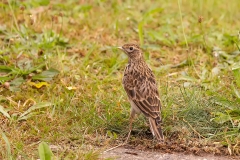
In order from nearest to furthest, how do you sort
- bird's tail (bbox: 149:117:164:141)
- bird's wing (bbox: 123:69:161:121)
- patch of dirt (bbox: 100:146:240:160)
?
patch of dirt (bbox: 100:146:240:160) < bird's tail (bbox: 149:117:164:141) < bird's wing (bbox: 123:69:161:121)

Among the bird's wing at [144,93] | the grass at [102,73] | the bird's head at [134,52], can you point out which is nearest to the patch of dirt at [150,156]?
the grass at [102,73]

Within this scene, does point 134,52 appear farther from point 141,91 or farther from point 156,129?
point 156,129

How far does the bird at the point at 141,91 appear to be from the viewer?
641cm

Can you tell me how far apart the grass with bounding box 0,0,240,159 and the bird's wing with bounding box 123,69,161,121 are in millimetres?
299

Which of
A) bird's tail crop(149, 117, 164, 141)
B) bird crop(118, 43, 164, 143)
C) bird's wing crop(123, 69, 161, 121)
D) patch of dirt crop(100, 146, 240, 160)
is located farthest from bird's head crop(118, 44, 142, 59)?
patch of dirt crop(100, 146, 240, 160)

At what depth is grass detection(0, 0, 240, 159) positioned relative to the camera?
6.56 metres

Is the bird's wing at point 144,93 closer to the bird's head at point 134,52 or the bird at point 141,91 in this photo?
the bird at point 141,91

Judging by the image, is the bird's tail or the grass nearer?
the bird's tail

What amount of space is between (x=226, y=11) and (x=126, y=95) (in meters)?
4.45

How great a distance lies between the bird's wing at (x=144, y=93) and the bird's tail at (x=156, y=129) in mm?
66

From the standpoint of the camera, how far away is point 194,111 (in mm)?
6879

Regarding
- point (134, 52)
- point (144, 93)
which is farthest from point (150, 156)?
point (134, 52)

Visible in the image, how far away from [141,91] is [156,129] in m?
0.66

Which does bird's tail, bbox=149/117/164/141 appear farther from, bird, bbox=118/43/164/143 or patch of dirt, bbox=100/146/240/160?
patch of dirt, bbox=100/146/240/160
